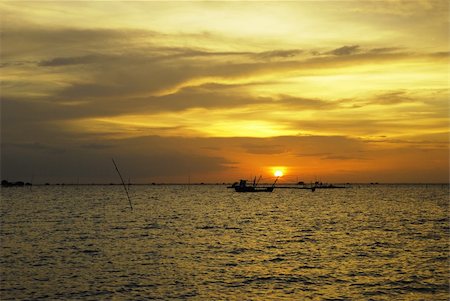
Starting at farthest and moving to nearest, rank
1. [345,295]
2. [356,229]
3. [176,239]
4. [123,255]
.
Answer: [356,229] < [176,239] < [123,255] < [345,295]

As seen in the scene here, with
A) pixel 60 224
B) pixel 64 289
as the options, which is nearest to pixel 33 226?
pixel 60 224

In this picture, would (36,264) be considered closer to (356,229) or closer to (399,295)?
(399,295)

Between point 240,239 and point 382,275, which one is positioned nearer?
point 382,275

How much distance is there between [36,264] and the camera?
126 feet

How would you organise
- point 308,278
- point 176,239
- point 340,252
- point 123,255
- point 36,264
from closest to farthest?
point 308,278, point 36,264, point 123,255, point 340,252, point 176,239

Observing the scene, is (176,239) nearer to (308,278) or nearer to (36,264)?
(36,264)

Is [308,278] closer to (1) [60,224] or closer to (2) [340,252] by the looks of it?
(2) [340,252]

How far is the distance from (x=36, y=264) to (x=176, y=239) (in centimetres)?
1882

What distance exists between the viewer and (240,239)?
55.8 meters

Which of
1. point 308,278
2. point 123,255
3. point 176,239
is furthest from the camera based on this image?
point 176,239

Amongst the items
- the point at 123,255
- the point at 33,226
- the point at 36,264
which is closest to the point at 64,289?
the point at 36,264

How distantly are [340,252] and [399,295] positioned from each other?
1605 cm

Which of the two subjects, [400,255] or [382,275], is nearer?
[382,275]

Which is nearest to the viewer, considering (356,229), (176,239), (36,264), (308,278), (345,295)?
(345,295)
